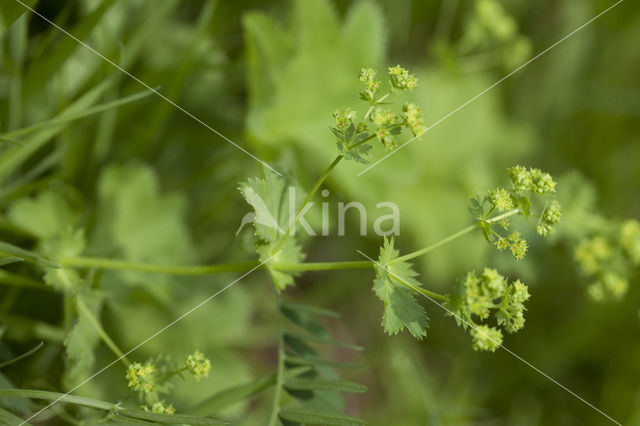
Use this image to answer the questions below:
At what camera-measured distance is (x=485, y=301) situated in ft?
3.04

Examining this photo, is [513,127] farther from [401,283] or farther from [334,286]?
[401,283]

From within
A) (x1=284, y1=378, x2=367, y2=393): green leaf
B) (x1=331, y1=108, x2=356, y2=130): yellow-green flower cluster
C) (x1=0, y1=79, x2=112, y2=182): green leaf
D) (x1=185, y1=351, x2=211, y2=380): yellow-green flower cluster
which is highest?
(x1=0, y1=79, x2=112, y2=182): green leaf

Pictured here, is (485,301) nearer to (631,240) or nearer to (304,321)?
(304,321)

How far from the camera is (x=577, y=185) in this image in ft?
5.62

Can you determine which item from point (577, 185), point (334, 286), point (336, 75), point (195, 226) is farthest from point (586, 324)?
point (195, 226)

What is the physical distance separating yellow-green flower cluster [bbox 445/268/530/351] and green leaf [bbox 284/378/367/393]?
0.23 meters

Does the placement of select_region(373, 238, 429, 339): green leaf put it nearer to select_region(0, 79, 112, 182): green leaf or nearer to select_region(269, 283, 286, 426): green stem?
select_region(269, 283, 286, 426): green stem

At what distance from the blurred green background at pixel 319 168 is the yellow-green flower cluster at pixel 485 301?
0.47 meters

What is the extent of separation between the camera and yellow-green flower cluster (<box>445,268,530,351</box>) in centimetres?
92

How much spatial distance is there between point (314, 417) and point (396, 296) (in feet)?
0.90

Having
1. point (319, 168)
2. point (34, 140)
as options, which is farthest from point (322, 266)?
point (319, 168)

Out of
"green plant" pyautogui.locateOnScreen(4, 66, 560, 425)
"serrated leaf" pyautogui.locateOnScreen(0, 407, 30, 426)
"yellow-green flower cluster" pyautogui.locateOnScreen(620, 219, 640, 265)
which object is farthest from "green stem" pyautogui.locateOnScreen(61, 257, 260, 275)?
"yellow-green flower cluster" pyautogui.locateOnScreen(620, 219, 640, 265)

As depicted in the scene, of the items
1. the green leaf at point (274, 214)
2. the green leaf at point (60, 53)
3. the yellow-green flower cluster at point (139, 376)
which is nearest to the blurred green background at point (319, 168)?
the green leaf at point (60, 53)

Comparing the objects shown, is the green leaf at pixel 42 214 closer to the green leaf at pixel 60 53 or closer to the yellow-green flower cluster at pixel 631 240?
the green leaf at pixel 60 53
